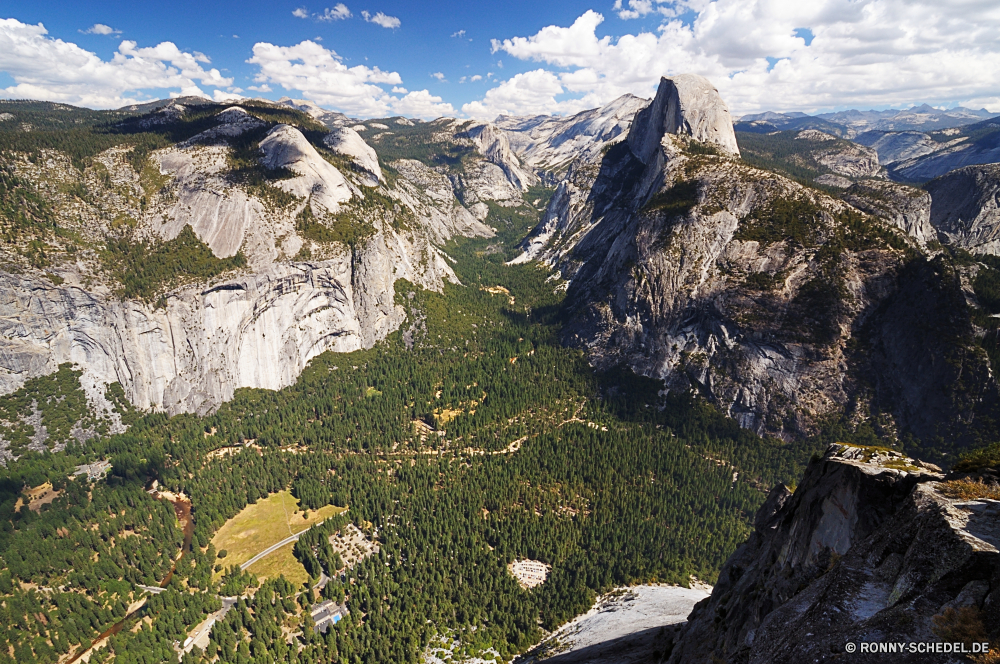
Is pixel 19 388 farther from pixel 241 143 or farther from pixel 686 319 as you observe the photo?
pixel 686 319

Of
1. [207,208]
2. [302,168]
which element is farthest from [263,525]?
[302,168]

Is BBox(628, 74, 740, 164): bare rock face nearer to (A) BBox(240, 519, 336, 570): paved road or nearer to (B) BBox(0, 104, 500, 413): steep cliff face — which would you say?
(B) BBox(0, 104, 500, 413): steep cliff face

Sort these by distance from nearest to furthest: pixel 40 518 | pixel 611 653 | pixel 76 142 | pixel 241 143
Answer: pixel 611 653 → pixel 40 518 → pixel 76 142 → pixel 241 143

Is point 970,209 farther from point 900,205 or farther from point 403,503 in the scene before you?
point 403,503

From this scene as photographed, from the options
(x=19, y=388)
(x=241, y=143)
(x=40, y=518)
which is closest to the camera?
(x=40, y=518)

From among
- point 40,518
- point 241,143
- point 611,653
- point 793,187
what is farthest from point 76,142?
point 793,187

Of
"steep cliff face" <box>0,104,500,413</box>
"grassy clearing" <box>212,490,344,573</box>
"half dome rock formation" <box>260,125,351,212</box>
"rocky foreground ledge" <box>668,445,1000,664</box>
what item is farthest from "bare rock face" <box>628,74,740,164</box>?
"rocky foreground ledge" <box>668,445,1000,664</box>

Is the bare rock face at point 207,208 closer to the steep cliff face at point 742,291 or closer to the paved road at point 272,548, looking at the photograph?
the paved road at point 272,548
